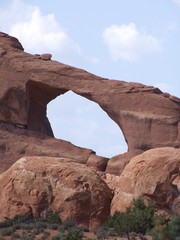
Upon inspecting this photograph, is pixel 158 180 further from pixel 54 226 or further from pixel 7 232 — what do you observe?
pixel 7 232

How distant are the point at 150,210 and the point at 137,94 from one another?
15.5 m

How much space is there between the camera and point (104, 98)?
Answer: 3409 centimetres

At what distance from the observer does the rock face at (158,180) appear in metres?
21.1

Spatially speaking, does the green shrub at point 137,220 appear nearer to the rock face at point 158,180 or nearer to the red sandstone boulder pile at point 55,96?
the rock face at point 158,180

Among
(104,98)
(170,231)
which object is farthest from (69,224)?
(104,98)

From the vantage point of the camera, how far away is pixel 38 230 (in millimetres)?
20234

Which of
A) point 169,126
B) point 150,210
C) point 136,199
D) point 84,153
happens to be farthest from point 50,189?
point 169,126

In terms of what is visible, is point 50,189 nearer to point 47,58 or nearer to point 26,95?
point 26,95

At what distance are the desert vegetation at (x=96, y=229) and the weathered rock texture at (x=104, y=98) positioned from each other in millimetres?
11308

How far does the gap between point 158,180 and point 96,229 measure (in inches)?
135

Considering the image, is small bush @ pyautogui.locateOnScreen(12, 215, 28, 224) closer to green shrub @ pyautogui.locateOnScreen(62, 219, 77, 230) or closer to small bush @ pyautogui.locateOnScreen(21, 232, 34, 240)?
green shrub @ pyautogui.locateOnScreen(62, 219, 77, 230)

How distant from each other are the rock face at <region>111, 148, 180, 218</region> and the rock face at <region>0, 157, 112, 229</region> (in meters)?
1.46

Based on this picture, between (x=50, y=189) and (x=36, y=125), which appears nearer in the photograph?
(x=50, y=189)

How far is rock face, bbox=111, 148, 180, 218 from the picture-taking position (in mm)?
21062
